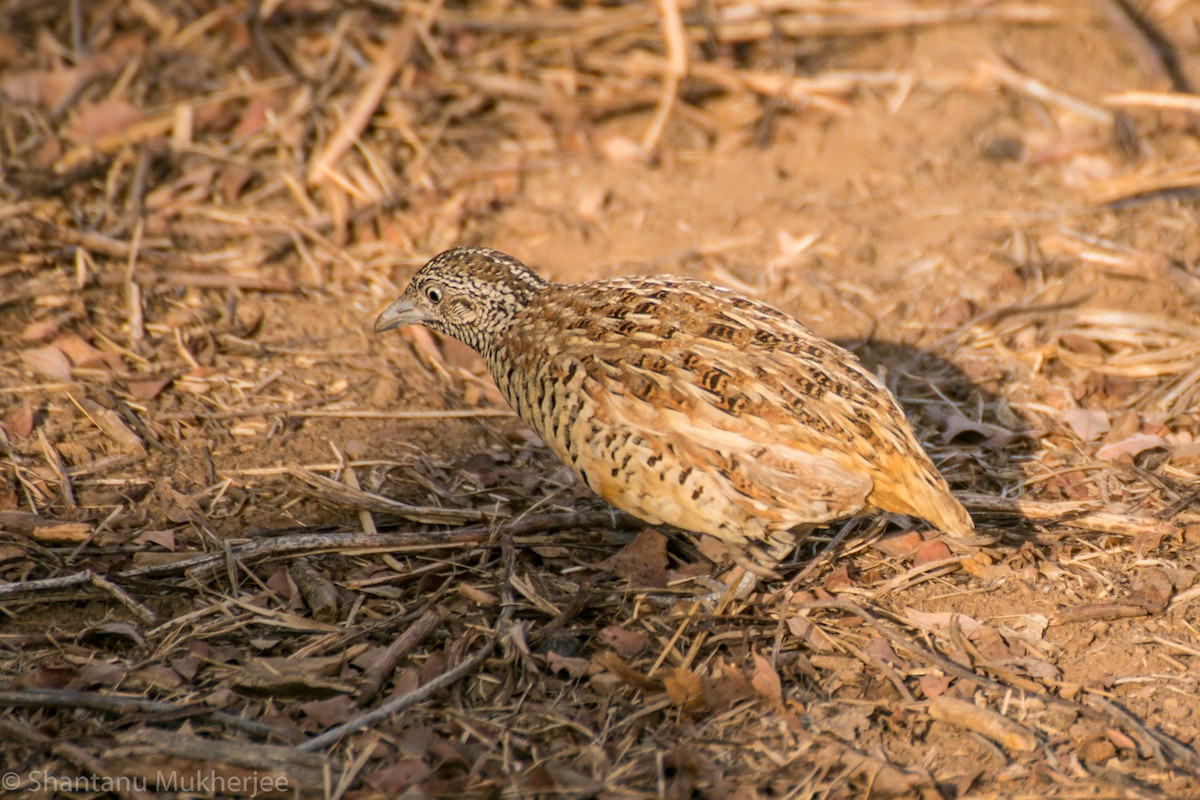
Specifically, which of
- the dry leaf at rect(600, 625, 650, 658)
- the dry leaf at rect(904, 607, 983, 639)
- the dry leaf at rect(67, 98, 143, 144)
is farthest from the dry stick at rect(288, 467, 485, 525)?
the dry leaf at rect(67, 98, 143, 144)

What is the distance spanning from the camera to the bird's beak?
5.39 m

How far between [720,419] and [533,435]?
1.62 m

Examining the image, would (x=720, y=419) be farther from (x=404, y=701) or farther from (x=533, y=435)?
(x=533, y=435)

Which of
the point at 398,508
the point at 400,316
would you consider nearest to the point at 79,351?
the point at 400,316

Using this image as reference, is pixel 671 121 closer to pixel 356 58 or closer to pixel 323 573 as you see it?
pixel 356 58

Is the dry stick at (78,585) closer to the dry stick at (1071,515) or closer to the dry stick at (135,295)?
the dry stick at (135,295)

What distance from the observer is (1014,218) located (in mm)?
6844

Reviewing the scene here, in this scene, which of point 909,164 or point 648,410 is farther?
point 909,164

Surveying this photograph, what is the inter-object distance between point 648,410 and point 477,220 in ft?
10.3

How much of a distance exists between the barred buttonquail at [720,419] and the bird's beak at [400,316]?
34.7 inches

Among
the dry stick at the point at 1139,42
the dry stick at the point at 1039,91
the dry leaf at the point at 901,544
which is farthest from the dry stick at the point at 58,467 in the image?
the dry stick at the point at 1139,42

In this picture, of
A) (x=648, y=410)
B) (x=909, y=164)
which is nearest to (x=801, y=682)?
(x=648, y=410)

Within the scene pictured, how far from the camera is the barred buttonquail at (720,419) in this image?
415 centimetres

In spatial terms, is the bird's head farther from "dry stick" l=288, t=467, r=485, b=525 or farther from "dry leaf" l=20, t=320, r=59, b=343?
"dry leaf" l=20, t=320, r=59, b=343
